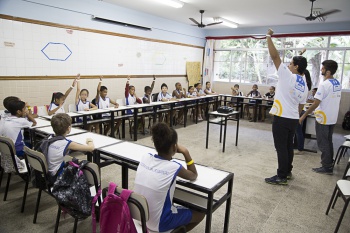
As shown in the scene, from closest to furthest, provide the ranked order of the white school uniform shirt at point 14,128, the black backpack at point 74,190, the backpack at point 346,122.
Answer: the black backpack at point 74,190 → the white school uniform shirt at point 14,128 → the backpack at point 346,122

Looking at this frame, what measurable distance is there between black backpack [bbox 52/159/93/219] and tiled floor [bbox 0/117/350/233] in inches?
21.4

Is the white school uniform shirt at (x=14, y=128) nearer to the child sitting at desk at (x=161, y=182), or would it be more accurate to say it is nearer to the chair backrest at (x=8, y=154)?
the chair backrest at (x=8, y=154)

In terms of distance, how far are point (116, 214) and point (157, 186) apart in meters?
0.28

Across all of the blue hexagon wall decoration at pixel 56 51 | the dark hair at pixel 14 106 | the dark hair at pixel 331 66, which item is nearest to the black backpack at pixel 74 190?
the dark hair at pixel 14 106

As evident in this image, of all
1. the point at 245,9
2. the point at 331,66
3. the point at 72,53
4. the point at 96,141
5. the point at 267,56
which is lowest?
the point at 96,141

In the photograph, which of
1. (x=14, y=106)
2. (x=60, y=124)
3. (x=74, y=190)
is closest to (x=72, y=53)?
(x=14, y=106)

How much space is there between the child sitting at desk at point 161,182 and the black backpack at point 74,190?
0.51m

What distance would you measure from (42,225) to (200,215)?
1.51 m

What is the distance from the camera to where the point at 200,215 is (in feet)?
6.09

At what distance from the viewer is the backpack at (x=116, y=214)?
55.8 inches

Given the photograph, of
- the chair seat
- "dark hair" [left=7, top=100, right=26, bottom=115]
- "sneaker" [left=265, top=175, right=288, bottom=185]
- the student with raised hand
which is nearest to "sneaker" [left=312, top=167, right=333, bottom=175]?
"sneaker" [left=265, top=175, right=288, bottom=185]

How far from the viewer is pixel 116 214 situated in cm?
147

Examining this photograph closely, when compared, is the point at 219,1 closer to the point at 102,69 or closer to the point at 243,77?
the point at 102,69

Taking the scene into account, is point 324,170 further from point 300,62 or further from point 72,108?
point 72,108
